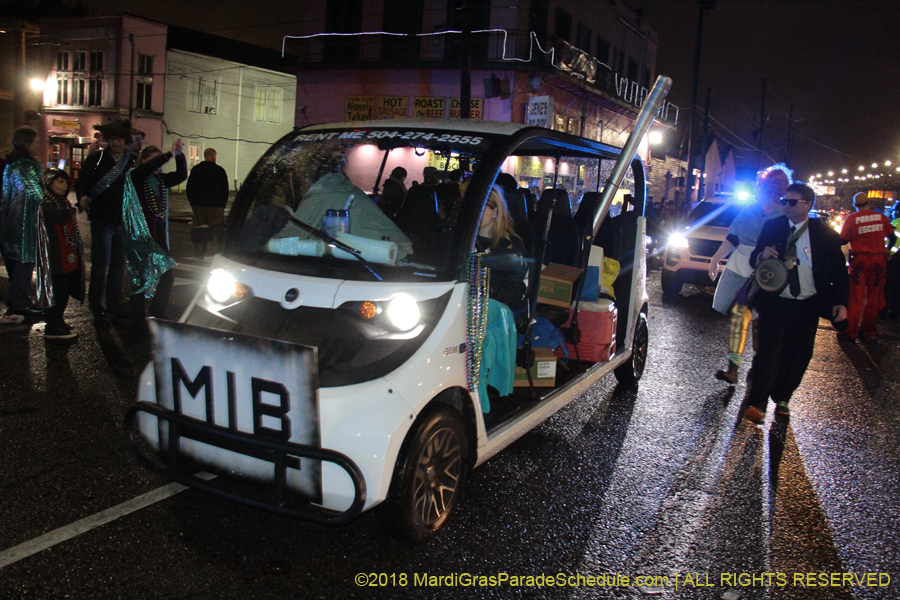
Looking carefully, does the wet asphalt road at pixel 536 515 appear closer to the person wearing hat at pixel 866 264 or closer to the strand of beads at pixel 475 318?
the strand of beads at pixel 475 318

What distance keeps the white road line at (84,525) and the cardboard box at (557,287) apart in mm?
2453

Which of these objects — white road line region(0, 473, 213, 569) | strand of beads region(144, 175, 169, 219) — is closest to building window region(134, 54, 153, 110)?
strand of beads region(144, 175, 169, 219)

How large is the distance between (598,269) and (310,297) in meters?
2.78

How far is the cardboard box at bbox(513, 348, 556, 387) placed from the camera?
441cm

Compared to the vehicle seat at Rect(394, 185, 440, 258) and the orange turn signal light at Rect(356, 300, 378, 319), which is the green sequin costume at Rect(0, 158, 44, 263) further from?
the orange turn signal light at Rect(356, 300, 378, 319)

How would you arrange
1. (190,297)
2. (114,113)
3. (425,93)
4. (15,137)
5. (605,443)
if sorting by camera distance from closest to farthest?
(190,297) → (605,443) → (15,137) → (425,93) → (114,113)

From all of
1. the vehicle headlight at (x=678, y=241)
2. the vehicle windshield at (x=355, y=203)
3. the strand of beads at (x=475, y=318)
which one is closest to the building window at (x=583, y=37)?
the vehicle headlight at (x=678, y=241)

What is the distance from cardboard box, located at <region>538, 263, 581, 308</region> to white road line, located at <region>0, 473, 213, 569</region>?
2.45m

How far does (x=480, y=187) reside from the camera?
3.58 metres

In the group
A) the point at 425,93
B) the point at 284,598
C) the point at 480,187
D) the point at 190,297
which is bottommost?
the point at 284,598

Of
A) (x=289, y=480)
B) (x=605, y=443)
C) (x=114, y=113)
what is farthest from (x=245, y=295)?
(x=114, y=113)

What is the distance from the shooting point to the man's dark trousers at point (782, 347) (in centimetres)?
548

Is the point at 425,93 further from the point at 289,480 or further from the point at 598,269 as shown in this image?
the point at 289,480

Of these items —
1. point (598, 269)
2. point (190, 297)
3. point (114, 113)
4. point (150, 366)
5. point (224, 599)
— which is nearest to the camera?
point (224, 599)
